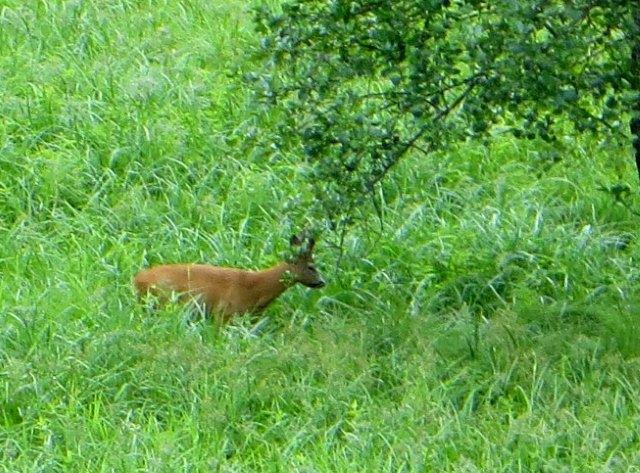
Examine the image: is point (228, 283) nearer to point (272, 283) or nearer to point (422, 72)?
point (272, 283)

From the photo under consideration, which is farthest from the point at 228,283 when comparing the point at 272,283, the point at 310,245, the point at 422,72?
the point at 422,72

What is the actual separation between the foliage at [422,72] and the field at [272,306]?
288mm

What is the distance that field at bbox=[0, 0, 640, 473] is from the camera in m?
6.20

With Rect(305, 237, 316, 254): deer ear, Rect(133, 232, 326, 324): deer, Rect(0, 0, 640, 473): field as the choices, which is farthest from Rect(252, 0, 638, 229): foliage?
Rect(133, 232, 326, 324): deer

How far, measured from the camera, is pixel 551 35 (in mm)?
6195

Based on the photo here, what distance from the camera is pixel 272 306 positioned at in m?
8.00

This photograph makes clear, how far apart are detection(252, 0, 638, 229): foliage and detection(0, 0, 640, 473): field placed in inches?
11.4

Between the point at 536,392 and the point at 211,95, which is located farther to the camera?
the point at 211,95

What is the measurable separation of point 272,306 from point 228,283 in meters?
0.29

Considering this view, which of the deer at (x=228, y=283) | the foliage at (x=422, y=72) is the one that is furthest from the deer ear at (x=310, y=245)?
the foliage at (x=422, y=72)

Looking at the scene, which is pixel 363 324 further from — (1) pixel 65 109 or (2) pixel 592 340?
(1) pixel 65 109

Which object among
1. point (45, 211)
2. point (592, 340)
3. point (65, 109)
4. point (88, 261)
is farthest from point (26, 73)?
point (592, 340)

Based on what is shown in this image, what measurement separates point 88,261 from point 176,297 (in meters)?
0.80

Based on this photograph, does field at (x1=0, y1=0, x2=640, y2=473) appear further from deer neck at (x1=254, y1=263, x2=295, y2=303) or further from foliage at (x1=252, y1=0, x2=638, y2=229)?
foliage at (x1=252, y1=0, x2=638, y2=229)
